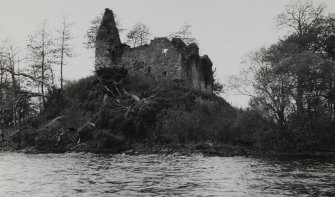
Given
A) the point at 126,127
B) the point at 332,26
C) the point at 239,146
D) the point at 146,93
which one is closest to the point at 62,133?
the point at 126,127

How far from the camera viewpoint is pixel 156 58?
57.0m

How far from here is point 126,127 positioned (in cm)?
4019

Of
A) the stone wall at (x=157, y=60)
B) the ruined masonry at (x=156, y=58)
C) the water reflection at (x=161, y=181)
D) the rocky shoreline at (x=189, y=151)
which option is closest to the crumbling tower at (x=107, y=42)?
the ruined masonry at (x=156, y=58)

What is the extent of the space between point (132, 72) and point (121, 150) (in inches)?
826

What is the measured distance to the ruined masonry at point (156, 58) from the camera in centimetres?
5562

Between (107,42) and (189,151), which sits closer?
(189,151)

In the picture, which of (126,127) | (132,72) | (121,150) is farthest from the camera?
(132,72)

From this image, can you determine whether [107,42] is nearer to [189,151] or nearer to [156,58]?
[156,58]

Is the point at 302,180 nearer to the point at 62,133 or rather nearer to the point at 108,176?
the point at 108,176

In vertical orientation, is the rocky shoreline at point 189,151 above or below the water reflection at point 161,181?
above

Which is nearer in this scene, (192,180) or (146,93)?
(192,180)

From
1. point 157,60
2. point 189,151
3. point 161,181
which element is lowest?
point 161,181

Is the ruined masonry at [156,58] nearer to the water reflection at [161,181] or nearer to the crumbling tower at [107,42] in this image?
the crumbling tower at [107,42]

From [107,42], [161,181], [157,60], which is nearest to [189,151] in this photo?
[161,181]
